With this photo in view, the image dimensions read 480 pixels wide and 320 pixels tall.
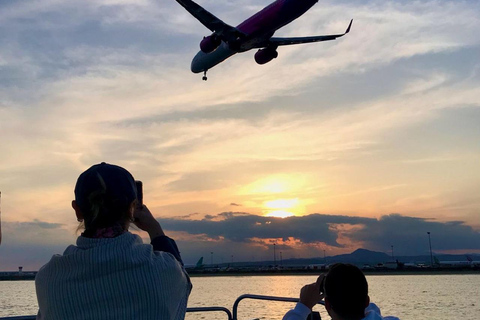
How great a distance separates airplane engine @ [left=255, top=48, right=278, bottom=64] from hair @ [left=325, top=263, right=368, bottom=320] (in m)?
42.3

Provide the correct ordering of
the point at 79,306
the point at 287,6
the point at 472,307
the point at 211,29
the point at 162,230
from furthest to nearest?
1. the point at 472,307
2. the point at 211,29
3. the point at 287,6
4. the point at 162,230
5. the point at 79,306

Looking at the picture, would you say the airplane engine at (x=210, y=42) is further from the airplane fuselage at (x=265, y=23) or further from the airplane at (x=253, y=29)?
the airplane fuselage at (x=265, y=23)

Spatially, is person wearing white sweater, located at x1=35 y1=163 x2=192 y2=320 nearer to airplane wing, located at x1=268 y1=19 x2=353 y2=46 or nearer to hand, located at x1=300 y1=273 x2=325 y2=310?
hand, located at x1=300 y1=273 x2=325 y2=310

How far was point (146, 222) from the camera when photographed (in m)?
3.02

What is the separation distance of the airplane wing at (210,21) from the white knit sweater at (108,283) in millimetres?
40571

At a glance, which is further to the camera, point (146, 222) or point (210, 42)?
point (210, 42)

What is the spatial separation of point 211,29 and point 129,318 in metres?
42.3

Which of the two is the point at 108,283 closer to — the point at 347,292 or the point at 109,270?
the point at 109,270

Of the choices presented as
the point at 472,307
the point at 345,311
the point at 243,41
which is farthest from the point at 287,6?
the point at 472,307

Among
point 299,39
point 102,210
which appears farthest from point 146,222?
point 299,39

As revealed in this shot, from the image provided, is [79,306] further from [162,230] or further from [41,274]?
[162,230]

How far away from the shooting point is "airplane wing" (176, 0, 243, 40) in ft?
137

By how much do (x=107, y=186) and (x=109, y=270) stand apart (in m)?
0.47

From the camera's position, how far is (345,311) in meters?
3.48
